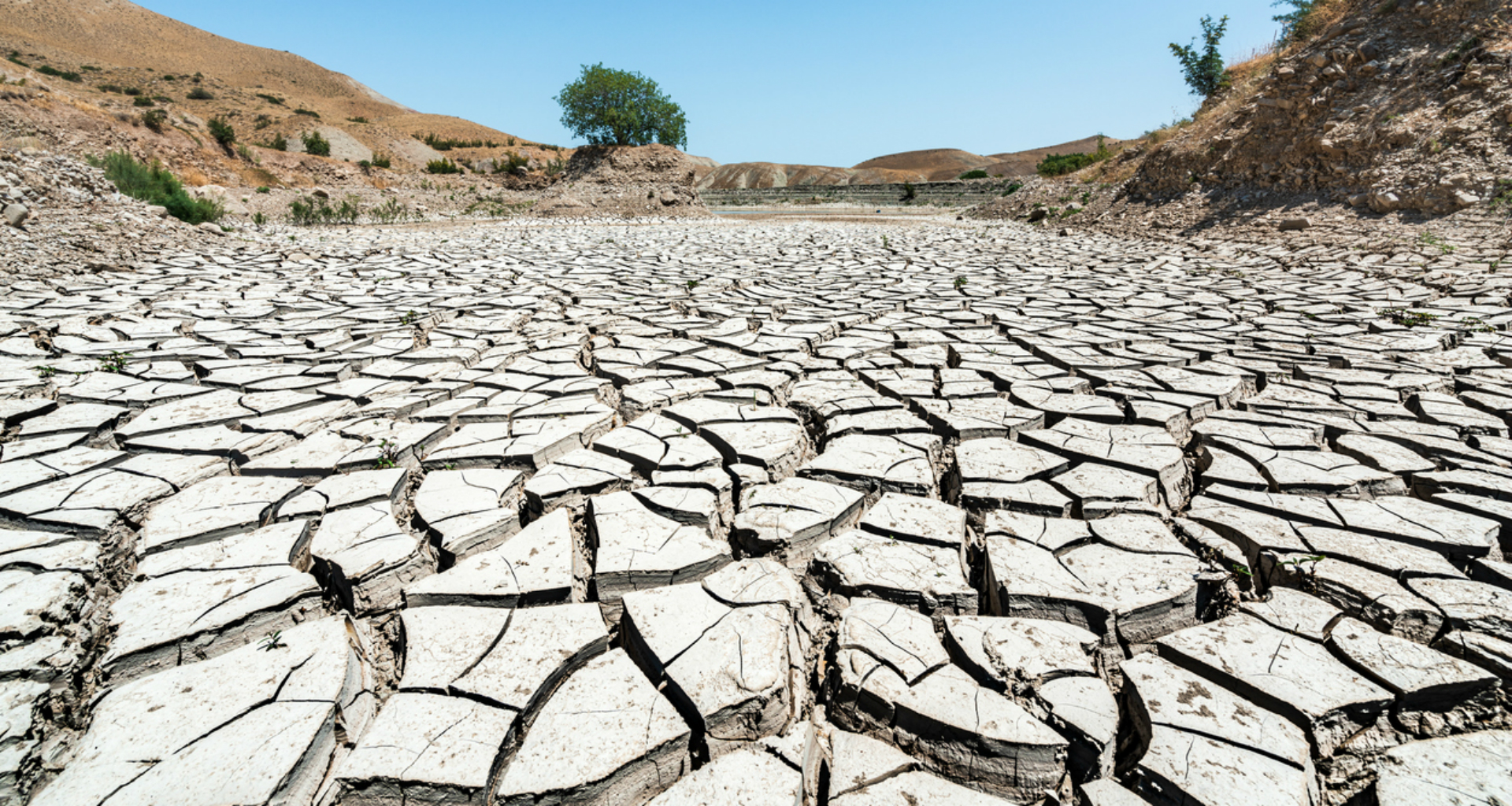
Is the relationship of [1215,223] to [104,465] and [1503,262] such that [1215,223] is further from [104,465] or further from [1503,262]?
[104,465]

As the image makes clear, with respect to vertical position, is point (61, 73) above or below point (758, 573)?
above

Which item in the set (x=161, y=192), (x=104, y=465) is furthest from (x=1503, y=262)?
(x=161, y=192)

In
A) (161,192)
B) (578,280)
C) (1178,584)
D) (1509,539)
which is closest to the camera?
(1178,584)

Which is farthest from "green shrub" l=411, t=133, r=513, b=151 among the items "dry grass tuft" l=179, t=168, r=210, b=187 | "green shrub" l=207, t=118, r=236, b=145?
"dry grass tuft" l=179, t=168, r=210, b=187

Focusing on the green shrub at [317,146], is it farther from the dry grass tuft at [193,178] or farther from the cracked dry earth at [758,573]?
the cracked dry earth at [758,573]

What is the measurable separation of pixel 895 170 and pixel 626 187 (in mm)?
28438

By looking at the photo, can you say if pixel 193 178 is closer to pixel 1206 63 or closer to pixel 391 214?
pixel 391 214

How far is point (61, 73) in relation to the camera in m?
27.5

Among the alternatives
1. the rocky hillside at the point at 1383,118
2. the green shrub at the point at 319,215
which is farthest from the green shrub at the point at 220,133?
the rocky hillside at the point at 1383,118

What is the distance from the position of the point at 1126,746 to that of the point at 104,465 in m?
2.73

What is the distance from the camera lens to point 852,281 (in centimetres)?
538

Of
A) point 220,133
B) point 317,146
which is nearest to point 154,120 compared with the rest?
point 220,133

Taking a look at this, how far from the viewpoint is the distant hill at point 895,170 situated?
35938mm

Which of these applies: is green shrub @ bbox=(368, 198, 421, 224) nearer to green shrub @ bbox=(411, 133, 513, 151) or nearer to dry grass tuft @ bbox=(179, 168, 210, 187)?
dry grass tuft @ bbox=(179, 168, 210, 187)
